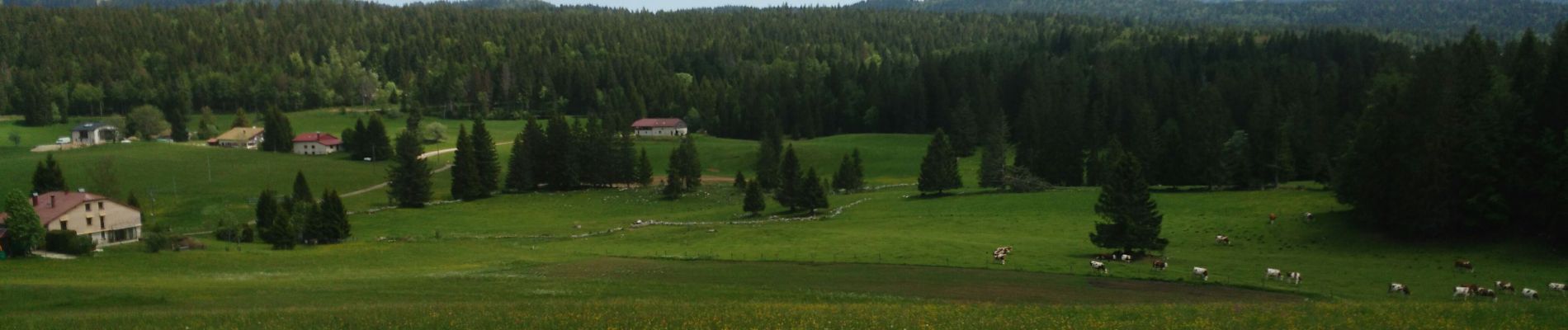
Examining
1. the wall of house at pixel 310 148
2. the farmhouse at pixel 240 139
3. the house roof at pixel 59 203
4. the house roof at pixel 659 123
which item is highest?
the house roof at pixel 659 123

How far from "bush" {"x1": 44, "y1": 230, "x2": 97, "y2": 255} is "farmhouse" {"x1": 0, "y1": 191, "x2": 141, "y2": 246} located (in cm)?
956

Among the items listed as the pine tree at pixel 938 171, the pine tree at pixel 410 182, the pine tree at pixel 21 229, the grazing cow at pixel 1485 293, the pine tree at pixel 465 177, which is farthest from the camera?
the pine tree at pixel 465 177

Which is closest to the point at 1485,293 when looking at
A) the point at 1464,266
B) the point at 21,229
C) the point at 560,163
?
the point at 1464,266

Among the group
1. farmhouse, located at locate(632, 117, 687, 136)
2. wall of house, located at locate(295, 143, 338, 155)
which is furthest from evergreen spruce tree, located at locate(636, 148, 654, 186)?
farmhouse, located at locate(632, 117, 687, 136)

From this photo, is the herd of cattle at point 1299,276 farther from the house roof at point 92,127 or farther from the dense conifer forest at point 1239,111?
the house roof at point 92,127

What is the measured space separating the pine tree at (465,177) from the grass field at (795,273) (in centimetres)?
649

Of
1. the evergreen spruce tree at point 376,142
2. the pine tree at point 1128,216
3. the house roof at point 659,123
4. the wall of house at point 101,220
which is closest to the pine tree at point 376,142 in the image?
the evergreen spruce tree at point 376,142

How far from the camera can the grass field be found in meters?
29.7

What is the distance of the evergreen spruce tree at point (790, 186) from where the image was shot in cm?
8469

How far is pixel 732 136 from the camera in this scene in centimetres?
16788

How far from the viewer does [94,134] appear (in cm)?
15875

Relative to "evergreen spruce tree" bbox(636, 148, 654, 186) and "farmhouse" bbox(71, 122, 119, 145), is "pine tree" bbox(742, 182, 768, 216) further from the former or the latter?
"farmhouse" bbox(71, 122, 119, 145)

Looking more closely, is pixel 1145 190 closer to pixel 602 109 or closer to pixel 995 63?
pixel 995 63

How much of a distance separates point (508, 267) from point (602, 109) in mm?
143599
